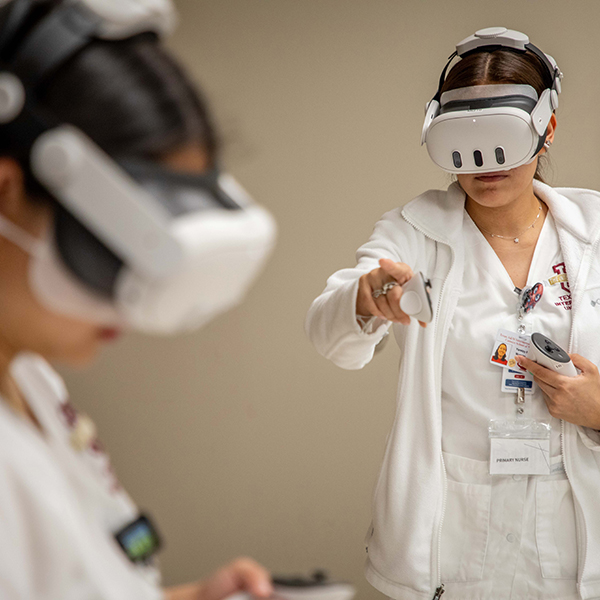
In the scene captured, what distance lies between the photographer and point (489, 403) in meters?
1.59

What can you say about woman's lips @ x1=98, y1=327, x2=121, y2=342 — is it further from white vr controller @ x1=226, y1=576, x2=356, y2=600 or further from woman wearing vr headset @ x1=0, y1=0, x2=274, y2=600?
white vr controller @ x1=226, y1=576, x2=356, y2=600

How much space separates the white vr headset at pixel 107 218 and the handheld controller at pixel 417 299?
0.58 meters

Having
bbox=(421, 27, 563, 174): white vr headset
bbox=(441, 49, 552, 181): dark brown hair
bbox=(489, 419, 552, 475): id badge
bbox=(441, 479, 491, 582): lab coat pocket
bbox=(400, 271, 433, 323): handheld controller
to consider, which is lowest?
bbox=(441, 479, 491, 582): lab coat pocket

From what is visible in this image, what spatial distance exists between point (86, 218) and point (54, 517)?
287mm

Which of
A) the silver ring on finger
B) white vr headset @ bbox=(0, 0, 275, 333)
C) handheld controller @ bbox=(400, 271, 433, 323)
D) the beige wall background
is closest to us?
white vr headset @ bbox=(0, 0, 275, 333)

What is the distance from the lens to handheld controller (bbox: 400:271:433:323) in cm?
122

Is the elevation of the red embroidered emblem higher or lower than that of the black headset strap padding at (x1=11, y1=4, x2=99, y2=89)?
lower

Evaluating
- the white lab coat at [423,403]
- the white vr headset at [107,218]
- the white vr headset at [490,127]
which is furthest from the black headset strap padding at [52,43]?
the white vr headset at [490,127]

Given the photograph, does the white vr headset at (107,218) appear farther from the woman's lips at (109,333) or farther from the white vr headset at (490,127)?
the white vr headset at (490,127)

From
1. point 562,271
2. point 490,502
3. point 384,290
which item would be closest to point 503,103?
point 562,271

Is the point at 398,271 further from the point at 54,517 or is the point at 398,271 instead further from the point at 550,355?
the point at 54,517

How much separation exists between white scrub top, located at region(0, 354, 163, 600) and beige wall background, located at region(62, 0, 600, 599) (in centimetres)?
251

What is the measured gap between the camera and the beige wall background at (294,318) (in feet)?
10.5

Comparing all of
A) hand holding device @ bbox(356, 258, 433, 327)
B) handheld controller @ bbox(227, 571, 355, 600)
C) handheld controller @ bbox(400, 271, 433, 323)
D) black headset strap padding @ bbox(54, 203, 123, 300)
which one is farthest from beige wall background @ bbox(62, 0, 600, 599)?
black headset strap padding @ bbox(54, 203, 123, 300)
